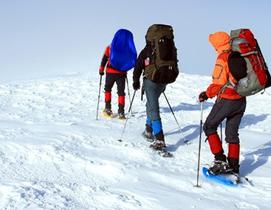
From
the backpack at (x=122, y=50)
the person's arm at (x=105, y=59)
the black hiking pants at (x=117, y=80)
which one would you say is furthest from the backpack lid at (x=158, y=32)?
the black hiking pants at (x=117, y=80)

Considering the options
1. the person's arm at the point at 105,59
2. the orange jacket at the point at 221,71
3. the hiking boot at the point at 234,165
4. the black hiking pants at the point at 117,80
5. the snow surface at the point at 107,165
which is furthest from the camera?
the black hiking pants at the point at 117,80

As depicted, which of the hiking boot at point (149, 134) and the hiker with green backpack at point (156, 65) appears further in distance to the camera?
the hiking boot at point (149, 134)

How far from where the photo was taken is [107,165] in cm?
654

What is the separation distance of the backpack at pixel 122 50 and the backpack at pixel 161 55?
2748mm

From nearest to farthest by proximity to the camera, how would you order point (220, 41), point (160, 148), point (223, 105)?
point (220, 41) < point (223, 105) < point (160, 148)

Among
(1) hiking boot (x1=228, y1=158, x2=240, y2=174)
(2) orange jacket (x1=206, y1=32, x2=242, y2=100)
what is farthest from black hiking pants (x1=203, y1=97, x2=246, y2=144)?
(1) hiking boot (x1=228, y1=158, x2=240, y2=174)

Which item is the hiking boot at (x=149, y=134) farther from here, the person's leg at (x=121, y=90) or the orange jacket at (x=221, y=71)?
the orange jacket at (x=221, y=71)

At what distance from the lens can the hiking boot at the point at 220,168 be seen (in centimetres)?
651

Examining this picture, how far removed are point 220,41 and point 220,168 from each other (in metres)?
1.95

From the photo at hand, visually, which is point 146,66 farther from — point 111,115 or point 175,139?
point 111,115

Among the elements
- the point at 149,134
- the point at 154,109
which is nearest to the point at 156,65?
the point at 154,109

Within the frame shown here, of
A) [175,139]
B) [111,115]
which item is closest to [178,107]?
[111,115]

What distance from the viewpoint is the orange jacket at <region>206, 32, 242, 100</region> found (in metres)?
6.18

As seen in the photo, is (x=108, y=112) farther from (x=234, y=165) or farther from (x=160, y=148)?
(x=234, y=165)
